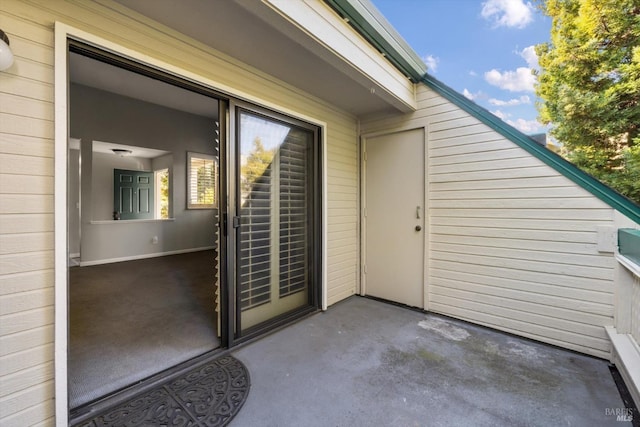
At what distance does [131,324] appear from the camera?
260 centimetres

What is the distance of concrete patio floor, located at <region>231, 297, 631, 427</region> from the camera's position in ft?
5.04

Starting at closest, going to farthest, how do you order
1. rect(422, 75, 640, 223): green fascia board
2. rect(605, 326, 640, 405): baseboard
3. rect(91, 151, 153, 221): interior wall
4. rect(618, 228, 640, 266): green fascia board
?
rect(605, 326, 640, 405): baseboard < rect(618, 228, 640, 266): green fascia board < rect(422, 75, 640, 223): green fascia board < rect(91, 151, 153, 221): interior wall

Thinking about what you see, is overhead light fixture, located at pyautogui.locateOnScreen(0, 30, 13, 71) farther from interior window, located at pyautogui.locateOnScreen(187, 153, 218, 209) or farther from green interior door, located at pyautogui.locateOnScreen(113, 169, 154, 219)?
green interior door, located at pyautogui.locateOnScreen(113, 169, 154, 219)

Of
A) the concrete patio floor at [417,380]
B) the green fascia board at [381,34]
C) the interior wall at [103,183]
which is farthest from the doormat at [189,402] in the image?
the interior wall at [103,183]

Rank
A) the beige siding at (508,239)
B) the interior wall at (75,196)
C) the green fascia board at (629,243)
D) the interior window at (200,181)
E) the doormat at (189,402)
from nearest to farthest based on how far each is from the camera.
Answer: the doormat at (189,402)
the green fascia board at (629,243)
the beige siding at (508,239)
the interior wall at (75,196)
the interior window at (200,181)

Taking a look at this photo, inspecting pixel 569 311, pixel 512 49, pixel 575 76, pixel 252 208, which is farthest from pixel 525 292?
pixel 512 49

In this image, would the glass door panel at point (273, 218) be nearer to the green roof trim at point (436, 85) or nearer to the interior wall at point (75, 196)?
the green roof trim at point (436, 85)

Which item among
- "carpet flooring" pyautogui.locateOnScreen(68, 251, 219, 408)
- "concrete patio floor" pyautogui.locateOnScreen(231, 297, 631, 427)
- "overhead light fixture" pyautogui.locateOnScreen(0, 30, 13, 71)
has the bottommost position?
"concrete patio floor" pyautogui.locateOnScreen(231, 297, 631, 427)

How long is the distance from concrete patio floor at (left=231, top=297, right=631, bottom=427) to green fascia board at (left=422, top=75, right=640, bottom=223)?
1.22 meters

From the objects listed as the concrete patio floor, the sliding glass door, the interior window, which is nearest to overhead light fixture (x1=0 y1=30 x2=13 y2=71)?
the sliding glass door

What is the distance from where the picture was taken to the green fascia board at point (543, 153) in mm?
2080

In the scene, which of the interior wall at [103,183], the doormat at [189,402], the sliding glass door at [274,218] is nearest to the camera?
the doormat at [189,402]

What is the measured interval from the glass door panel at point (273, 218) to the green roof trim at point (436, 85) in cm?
108

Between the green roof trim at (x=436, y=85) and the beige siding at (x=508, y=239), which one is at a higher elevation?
the green roof trim at (x=436, y=85)
